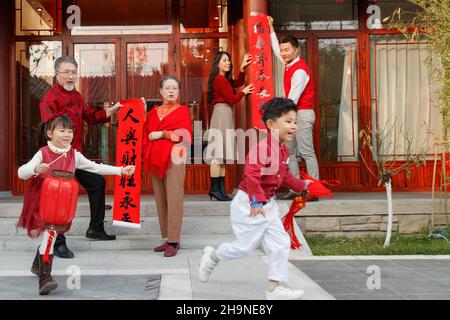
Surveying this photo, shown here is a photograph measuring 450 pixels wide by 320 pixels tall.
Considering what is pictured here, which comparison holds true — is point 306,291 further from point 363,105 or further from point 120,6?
point 120,6

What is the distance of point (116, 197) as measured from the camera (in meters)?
4.98

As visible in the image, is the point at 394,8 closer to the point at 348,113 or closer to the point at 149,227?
Answer: the point at 348,113

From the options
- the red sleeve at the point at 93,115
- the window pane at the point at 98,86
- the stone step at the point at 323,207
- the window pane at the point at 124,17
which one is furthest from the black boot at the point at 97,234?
the window pane at the point at 124,17

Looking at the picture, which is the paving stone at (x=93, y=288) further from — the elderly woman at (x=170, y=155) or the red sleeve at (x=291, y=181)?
the red sleeve at (x=291, y=181)

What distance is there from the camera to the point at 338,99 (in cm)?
750

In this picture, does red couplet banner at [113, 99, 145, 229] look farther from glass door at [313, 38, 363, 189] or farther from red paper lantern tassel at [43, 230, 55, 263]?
glass door at [313, 38, 363, 189]

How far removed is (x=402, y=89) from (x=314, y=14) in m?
1.59

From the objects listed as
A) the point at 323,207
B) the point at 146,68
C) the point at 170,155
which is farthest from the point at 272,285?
the point at 146,68

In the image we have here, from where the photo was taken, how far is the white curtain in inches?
294

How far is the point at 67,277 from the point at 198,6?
4.64m

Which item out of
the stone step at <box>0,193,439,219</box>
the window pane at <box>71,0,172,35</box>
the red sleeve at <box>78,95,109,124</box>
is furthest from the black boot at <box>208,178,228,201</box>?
the window pane at <box>71,0,172,35</box>

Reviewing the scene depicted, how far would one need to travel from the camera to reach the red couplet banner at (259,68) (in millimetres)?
5859

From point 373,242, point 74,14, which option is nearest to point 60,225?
point 373,242

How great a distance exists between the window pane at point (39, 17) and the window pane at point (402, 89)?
4258mm
